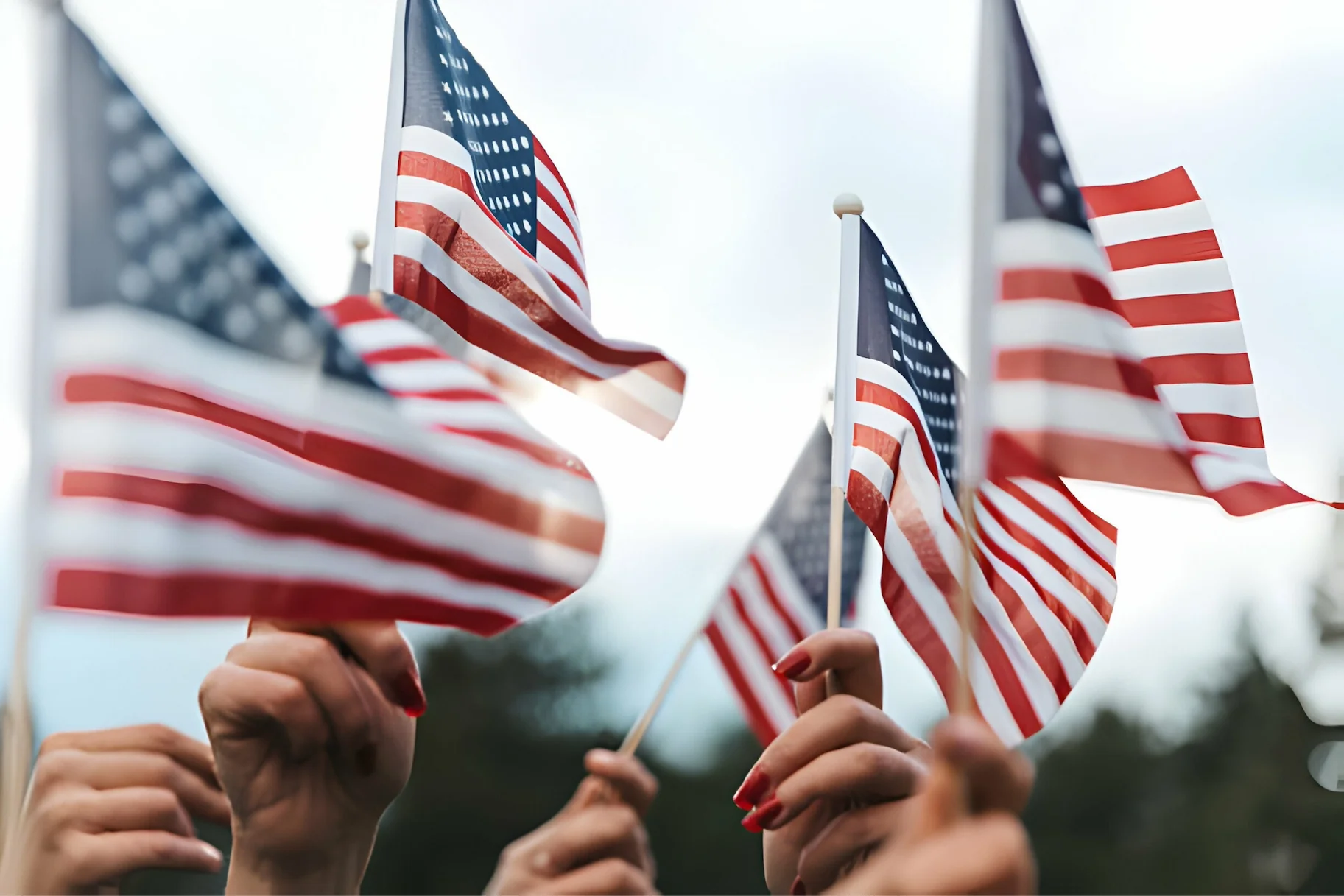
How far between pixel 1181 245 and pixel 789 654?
195cm

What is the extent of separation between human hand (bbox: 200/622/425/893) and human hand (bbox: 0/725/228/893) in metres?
0.14

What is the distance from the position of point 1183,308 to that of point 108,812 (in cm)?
326

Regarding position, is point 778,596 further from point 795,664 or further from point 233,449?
point 233,449

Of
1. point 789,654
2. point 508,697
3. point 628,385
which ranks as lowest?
point 508,697

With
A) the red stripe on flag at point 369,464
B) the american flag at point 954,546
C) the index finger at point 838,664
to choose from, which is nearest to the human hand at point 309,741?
the red stripe on flag at point 369,464

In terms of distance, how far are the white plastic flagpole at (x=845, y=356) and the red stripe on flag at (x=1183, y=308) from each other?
95 centimetres

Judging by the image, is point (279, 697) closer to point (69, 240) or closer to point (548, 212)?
point (69, 240)

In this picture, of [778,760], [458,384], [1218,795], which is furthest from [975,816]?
[1218,795]

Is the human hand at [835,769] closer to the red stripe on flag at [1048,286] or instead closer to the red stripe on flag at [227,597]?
the red stripe on flag at [227,597]

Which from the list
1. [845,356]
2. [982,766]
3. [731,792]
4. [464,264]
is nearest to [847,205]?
[845,356]

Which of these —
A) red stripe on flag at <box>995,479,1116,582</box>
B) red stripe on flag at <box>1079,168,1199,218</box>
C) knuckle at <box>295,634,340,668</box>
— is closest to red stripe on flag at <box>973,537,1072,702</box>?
red stripe on flag at <box>995,479,1116,582</box>

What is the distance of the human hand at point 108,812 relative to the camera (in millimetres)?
3018

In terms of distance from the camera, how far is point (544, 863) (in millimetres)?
2639

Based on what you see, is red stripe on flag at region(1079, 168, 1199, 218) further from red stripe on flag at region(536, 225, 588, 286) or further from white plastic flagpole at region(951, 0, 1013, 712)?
red stripe on flag at region(536, 225, 588, 286)
